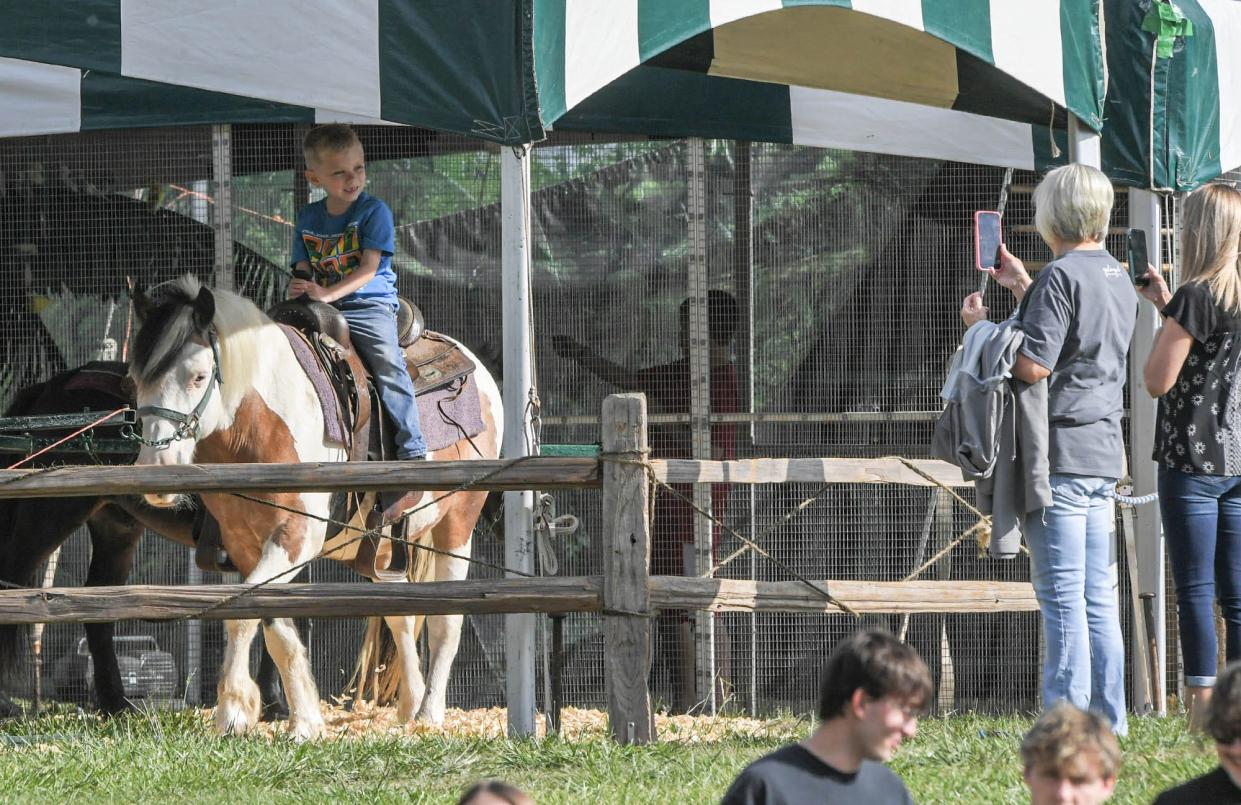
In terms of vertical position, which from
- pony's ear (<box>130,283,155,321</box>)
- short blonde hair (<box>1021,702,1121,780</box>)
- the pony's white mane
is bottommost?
short blonde hair (<box>1021,702,1121,780</box>)

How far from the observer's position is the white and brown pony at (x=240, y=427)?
6.26 metres

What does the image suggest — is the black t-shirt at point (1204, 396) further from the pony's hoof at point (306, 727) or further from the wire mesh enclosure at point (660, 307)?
the wire mesh enclosure at point (660, 307)

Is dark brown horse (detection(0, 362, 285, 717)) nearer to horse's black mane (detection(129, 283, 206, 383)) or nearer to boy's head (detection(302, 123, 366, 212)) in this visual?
horse's black mane (detection(129, 283, 206, 383))

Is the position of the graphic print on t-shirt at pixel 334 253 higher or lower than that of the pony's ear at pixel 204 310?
higher

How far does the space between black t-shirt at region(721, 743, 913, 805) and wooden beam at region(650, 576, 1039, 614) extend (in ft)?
9.44

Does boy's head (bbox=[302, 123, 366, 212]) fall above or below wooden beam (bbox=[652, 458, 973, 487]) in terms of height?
above

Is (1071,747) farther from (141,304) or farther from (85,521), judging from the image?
(85,521)

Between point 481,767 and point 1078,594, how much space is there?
81.6 inches

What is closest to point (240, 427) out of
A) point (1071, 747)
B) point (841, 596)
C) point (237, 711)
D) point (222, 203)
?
point (237, 711)

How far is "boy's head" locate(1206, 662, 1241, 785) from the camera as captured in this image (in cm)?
280

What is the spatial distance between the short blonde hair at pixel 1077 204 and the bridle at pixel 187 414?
3.45m

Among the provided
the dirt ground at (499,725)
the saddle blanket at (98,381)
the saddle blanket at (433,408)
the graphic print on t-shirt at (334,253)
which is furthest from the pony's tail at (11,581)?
the graphic print on t-shirt at (334,253)

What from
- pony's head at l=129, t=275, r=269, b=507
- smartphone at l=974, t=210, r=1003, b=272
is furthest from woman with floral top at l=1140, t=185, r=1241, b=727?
pony's head at l=129, t=275, r=269, b=507

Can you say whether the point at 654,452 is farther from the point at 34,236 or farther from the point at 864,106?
the point at 34,236
